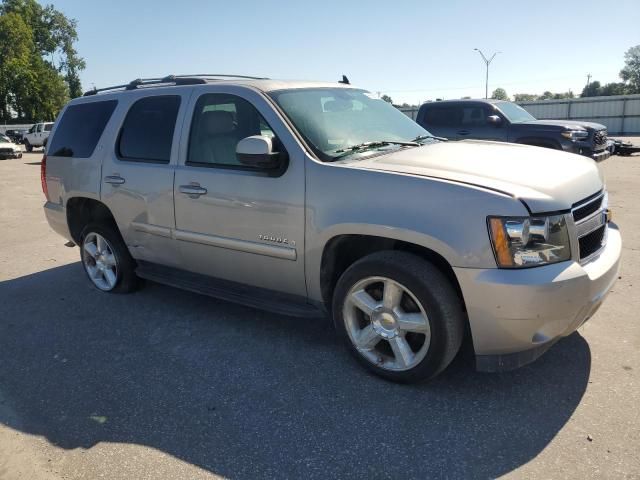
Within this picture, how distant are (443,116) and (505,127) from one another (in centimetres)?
143

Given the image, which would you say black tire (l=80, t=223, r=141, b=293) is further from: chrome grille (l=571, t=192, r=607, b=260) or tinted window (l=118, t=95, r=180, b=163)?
chrome grille (l=571, t=192, r=607, b=260)

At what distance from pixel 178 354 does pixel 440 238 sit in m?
2.14

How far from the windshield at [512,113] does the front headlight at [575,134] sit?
1010mm

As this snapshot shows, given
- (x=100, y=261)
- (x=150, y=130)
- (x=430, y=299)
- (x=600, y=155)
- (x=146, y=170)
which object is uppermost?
(x=150, y=130)

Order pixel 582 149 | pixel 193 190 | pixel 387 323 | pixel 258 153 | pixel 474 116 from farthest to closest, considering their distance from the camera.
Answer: pixel 474 116
pixel 582 149
pixel 193 190
pixel 258 153
pixel 387 323

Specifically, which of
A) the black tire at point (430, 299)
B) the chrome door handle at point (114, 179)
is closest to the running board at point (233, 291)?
the black tire at point (430, 299)

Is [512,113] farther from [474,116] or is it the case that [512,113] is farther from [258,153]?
[258,153]

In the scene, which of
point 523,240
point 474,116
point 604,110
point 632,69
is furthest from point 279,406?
point 632,69

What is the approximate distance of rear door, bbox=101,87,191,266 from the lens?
4.26 metres

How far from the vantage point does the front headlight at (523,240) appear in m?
2.69

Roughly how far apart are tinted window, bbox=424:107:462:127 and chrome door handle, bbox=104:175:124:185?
8969 mm

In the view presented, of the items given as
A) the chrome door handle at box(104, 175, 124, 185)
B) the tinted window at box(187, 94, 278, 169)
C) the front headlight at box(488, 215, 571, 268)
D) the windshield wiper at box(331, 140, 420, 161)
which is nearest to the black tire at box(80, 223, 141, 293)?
the chrome door handle at box(104, 175, 124, 185)

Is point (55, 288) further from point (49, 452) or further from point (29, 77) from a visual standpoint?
point (29, 77)

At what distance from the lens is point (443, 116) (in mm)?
12133
